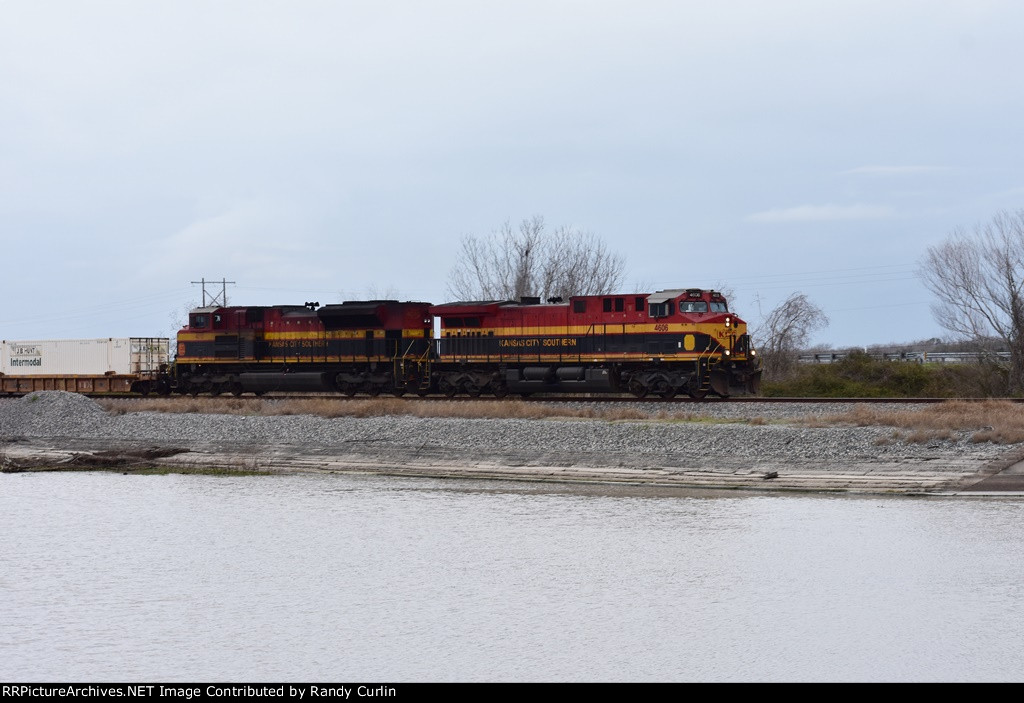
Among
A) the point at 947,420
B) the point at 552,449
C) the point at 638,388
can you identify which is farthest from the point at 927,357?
the point at 552,449

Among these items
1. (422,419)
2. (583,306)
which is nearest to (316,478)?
(422,419)

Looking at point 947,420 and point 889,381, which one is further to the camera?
point 889,381

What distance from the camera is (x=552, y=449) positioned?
19641mm

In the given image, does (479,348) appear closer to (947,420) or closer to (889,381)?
(947,420)

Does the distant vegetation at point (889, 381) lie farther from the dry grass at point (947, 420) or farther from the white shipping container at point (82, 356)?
the white shipping container at point (82, 356)

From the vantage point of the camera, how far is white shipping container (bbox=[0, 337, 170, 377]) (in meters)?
38.6

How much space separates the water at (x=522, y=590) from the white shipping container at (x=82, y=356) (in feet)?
79.0

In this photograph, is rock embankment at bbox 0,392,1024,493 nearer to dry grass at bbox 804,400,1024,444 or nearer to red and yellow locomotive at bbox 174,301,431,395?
dry grass at bbox 804,400,1024,444

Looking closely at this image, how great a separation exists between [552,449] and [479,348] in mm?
10463

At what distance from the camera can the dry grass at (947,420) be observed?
17344 millimetres

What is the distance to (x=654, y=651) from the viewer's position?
790cm

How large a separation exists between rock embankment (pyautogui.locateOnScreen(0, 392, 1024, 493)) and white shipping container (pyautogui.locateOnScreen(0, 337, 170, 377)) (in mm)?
11546

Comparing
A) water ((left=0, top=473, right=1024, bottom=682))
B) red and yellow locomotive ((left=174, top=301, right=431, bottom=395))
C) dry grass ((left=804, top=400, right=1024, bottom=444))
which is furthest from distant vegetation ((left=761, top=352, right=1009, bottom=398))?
water ((left=0, top=473, right=1024, bottom=682))

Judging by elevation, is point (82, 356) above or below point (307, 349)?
above
